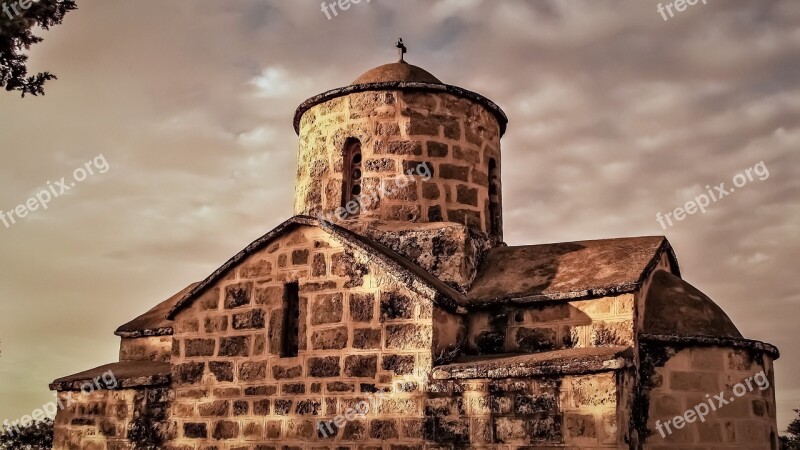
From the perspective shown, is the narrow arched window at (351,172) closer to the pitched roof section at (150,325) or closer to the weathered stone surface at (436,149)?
the weathered stone surface at (436,149)

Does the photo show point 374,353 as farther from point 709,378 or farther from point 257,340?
point 709,378

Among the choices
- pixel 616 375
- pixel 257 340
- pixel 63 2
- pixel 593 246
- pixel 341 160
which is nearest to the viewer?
pixel 63 2

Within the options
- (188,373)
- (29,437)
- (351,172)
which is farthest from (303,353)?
(29,437)

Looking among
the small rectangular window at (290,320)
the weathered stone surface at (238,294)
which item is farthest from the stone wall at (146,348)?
the small rectangular window at (290,320)

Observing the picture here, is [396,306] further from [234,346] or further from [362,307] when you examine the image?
[234,346]

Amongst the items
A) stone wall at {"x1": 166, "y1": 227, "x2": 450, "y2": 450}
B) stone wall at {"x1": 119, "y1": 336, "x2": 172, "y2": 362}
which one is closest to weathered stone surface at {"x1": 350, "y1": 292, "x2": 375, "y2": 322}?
stone wall at {"x1": 166, "y1": 227, "x2": 450, "y2": 450}

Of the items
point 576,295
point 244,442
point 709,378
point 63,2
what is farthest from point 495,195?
point 63,2

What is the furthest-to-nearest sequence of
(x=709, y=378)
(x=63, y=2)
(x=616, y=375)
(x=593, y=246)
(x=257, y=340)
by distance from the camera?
(x=593, y=246)
(x=257, y=340)
(x=709, y=378)
(x=616, y=375)
(x=63, y=2)

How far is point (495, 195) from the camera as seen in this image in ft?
35.7

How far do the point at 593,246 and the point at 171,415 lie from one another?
215 inches

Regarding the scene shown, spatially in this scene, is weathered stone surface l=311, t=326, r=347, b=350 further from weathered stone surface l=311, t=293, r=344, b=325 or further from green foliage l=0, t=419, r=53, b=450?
green foliage l=0, t=419, r=53, b=450

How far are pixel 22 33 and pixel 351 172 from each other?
5.60 m

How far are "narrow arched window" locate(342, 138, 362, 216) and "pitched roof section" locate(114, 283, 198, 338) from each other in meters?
2.48

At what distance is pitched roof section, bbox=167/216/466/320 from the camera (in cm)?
778
